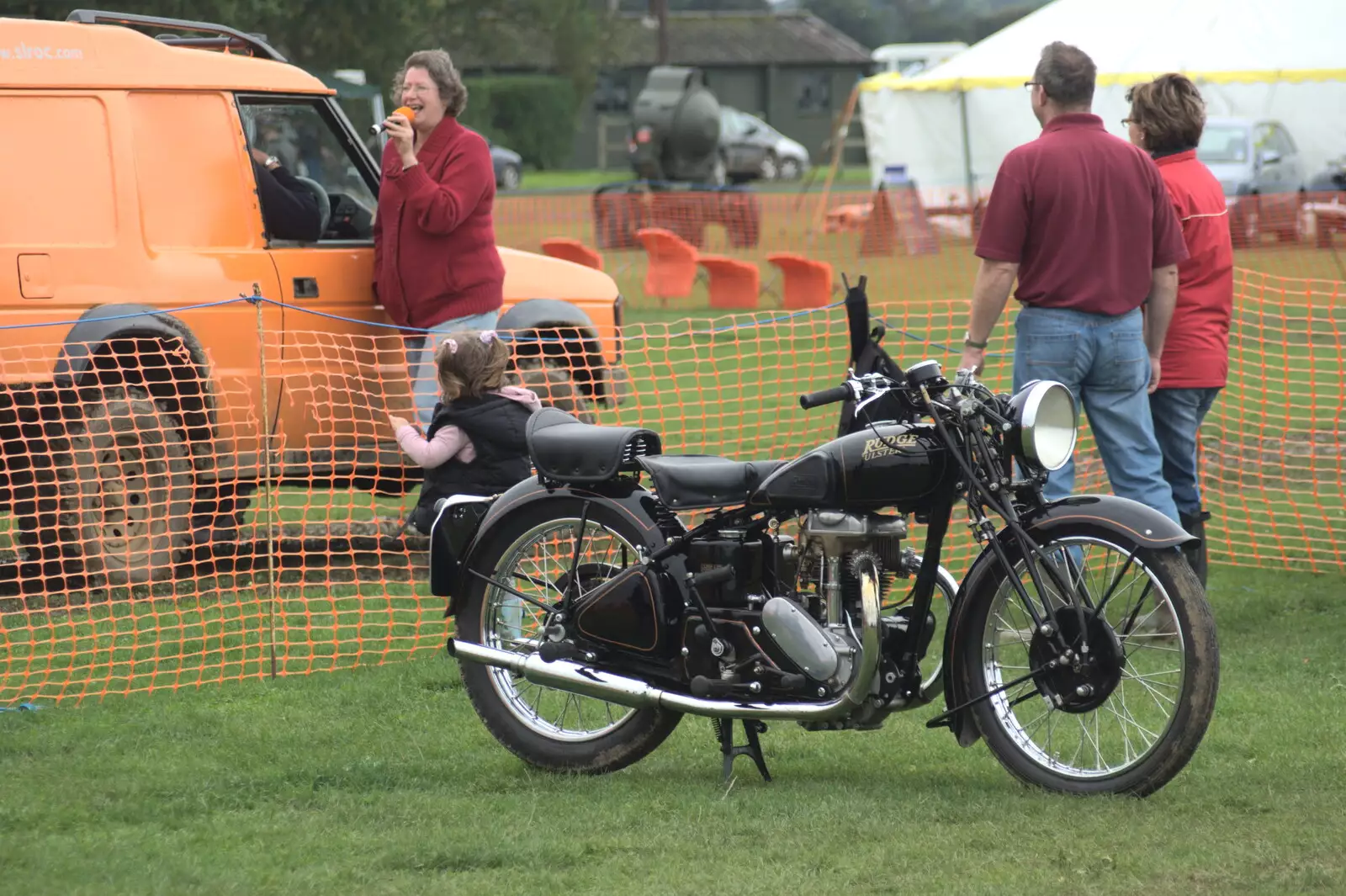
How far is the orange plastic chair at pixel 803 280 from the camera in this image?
19.8 meters

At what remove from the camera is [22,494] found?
25.6ft

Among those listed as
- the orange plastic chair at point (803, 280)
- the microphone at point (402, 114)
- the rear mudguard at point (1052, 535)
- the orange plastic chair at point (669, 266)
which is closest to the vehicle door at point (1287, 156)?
the orange plastic chair at point (803, 280)

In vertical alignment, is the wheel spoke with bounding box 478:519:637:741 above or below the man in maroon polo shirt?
below

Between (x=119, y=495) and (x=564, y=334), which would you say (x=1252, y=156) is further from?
(x=119, y=495)

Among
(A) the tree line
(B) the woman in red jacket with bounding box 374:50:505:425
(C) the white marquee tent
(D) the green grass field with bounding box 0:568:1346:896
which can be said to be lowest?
(D) the green grass field with bounding box 0:568:1346:896

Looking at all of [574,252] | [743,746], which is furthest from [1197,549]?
[574,252]

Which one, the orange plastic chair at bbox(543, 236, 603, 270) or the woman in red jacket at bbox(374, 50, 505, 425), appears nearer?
the woman in red jacket at bbox(374, 50, 505, 425)

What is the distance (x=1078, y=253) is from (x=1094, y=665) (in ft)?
6.00

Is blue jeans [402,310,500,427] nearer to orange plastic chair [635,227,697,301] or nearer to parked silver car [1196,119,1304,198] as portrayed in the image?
orange plastic chair [635,227,697,301]

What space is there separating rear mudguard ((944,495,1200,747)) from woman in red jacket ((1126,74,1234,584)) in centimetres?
205

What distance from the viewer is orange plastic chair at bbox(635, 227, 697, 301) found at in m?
20.7

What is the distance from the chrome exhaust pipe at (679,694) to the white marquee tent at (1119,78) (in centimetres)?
1716

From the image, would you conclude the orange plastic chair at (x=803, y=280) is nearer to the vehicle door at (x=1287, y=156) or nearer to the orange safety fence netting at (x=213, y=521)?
the vehicle door at (x=1287, y=156)

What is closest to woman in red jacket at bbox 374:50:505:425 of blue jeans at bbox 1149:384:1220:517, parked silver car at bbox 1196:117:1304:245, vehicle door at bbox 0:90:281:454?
vehicle door at bbox 0:90:281:454
